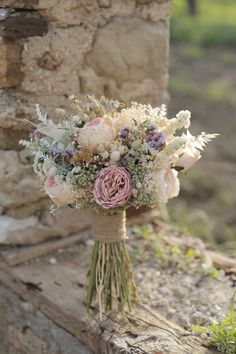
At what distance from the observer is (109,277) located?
258 cm

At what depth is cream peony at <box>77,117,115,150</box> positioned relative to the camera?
2314mm

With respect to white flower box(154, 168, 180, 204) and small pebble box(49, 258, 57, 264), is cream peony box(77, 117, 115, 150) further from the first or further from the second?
small pebble box(49, 258, 57, 264)

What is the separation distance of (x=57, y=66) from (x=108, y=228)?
80 centimetres

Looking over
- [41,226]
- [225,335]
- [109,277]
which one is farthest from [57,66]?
[225,335]

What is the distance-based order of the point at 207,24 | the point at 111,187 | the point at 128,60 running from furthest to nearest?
the point at 207,24
the point at 128,60
the point at 111,187

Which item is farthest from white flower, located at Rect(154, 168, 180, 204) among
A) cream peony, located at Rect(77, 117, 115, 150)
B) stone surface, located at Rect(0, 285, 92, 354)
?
stone surface, located at Rect(0, 285, 92, 354)

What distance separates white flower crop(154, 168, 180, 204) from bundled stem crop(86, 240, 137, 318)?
311 mm

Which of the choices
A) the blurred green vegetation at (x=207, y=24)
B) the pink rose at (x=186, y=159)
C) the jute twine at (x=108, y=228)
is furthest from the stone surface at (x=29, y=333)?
the blurred green vegetation at (x=207, y=24)

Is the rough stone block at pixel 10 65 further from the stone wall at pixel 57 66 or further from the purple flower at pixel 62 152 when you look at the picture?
the purple flower at pixel 62 152

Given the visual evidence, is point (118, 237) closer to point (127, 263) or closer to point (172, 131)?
point (127, 263)

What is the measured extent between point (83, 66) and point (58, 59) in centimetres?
15

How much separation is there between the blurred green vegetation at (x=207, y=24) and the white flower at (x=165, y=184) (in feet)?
26.5

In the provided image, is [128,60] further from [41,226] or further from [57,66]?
[41,226]

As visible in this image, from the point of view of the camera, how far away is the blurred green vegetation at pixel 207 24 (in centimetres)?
1035
